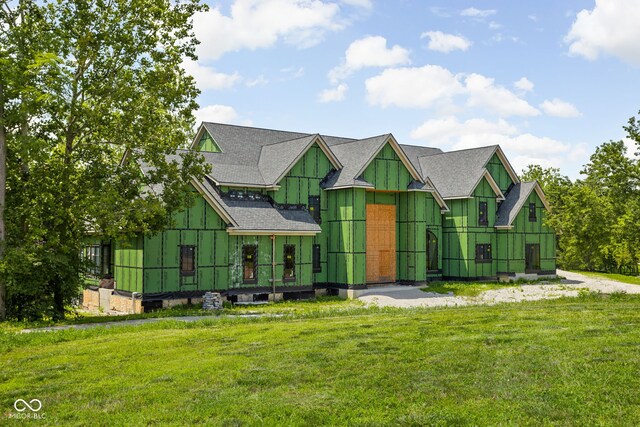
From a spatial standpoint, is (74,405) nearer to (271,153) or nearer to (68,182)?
(68,182)

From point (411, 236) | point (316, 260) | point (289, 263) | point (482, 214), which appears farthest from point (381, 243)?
point (482, 214)

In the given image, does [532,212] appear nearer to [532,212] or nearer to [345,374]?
[532,212]

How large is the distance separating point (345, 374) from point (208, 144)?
29.5 meters

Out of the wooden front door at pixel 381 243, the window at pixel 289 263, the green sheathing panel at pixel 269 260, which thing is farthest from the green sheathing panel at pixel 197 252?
the wooden front door at pixel 381 243

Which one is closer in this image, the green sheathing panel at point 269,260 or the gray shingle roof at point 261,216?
the green sheathing panel at point 269,260

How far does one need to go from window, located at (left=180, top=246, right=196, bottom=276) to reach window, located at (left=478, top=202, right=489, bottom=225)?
22.0 metres

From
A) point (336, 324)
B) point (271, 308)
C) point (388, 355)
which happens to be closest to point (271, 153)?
point (271, 308)

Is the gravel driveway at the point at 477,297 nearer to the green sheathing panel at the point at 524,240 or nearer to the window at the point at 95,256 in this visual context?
the green sheathing panel at the point at 524,240

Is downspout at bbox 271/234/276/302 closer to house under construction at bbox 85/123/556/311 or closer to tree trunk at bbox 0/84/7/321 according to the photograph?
house under construction at bbox 85/123/556/311

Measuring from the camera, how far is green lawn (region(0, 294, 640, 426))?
359 inches

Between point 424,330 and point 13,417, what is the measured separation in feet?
31.1

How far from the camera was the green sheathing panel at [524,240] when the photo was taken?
144ft

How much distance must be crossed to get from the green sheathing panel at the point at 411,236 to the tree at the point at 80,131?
1696cm

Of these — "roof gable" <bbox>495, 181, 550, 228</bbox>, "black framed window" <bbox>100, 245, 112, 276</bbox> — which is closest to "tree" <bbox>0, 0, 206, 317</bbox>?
"black framed window" <bbox>100, 245, 112, 276</bbox>
